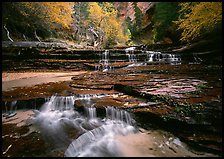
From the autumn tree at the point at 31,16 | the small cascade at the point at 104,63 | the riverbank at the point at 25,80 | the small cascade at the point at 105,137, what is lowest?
the small cascade at the point at 105,137

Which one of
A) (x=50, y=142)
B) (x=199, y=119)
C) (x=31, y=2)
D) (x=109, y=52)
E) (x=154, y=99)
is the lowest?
(x=50, y=142)

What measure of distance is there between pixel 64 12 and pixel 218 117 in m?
21.2

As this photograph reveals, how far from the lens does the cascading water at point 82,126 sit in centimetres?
459

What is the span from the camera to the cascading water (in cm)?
459

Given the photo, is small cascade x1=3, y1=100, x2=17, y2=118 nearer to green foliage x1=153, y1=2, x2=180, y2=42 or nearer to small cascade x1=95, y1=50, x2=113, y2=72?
small cascade x1=95, y1=50, x2=113, y2=72

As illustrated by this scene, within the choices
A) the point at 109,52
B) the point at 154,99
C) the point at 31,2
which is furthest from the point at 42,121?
the point at 31,2

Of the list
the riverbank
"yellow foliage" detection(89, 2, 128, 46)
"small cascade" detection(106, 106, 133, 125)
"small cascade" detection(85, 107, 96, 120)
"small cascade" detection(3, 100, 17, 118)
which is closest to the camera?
"small cascade" detection(106, 106, 133, 125)

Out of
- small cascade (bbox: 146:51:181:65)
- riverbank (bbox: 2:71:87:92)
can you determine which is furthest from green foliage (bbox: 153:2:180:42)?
riverbank (bbox: 2:71:87:92)

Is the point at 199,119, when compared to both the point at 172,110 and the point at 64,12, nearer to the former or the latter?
the point at 172,110

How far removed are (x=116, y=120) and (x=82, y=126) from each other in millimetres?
1126

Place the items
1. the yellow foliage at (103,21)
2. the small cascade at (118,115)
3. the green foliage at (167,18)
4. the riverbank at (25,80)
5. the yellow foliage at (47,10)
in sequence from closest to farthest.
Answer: the small cascade at (118,115) < the riverbank at (25,80) < the yellow foliage at (47,10) < the green foliage at (167,18) < the yellow foliage at (103,21)

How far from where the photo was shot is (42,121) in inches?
229

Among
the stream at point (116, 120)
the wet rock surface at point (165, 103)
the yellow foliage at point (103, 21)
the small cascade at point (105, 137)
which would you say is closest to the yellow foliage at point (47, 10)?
the yellow foliage at point (103, 21)

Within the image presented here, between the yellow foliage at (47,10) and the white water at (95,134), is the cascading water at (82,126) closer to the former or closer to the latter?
the white water at (95,134)
